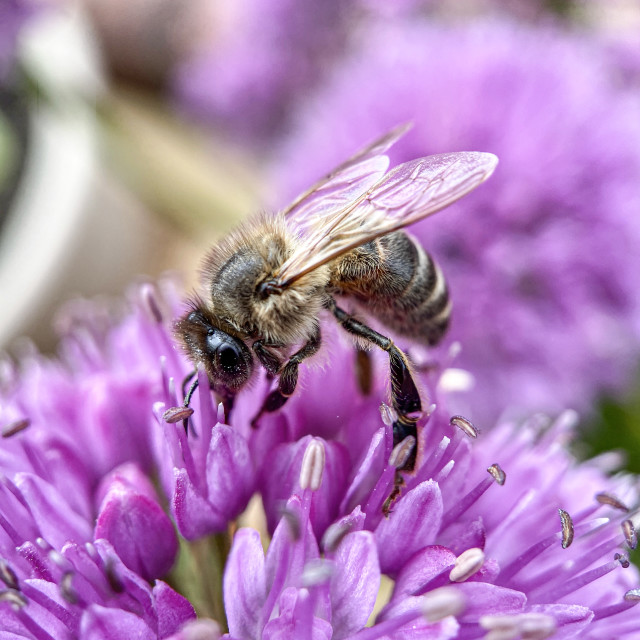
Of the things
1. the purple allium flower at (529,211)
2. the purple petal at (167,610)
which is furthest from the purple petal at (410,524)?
the purple allium flower at (529,211)

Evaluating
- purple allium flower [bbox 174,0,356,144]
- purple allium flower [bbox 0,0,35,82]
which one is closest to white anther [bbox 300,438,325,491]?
purple allium flower [bbox 0,0,35,82]

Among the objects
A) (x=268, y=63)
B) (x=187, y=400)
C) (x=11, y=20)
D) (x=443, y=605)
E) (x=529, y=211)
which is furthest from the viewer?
(x=268, y=63)

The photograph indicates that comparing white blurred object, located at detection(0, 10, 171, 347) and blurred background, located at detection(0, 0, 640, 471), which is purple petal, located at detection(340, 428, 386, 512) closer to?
blurred background, located at detection(0, 0, 640, 471)

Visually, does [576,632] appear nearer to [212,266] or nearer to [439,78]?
[212,266]

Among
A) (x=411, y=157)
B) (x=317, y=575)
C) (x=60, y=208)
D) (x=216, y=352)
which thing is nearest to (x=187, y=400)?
(x=216, y=352)

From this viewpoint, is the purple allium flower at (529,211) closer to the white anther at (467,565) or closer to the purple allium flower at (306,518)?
the purple allium flower at (306,518)

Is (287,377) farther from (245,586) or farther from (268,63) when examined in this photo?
(268,63)

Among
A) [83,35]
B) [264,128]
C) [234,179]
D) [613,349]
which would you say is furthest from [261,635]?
[83,35]
